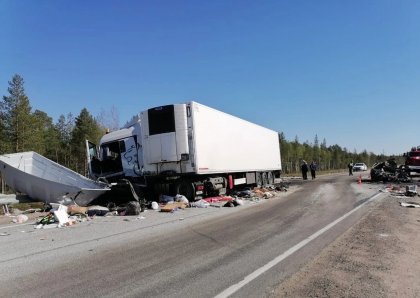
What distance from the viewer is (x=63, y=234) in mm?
9688

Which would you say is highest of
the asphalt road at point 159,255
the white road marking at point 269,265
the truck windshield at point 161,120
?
the truck windshield at point 161,120

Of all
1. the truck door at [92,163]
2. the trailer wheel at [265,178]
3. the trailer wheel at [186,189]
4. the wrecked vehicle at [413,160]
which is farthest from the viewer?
the wrecked vehicle at [413,160]

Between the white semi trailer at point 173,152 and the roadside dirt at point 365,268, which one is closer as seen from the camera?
the roadside dirt at point 365,268

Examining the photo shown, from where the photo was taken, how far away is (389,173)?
1211 inches

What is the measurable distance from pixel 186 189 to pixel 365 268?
11.7 m

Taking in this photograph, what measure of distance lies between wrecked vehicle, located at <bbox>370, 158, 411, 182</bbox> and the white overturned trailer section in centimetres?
2158

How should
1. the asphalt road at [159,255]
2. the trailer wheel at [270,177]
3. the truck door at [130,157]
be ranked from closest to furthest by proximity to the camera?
the asphalt road at [159,255] < the truck door at [130,157] < the trailer wheel at [270,177]

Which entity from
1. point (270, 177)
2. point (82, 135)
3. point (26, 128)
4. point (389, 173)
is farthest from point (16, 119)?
point (389, 173)

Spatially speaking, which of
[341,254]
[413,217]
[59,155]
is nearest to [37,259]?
[341,254]

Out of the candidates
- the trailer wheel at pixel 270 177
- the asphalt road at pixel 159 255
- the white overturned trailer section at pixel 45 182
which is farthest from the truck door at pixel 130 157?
the trailer wheel at pixel 270 177

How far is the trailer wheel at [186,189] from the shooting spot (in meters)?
17.5

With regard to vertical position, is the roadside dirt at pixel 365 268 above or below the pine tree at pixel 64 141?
below

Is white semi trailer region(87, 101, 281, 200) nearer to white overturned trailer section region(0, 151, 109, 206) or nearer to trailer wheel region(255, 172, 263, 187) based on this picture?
white overturned trailer section region(0, 151, 109, 206)

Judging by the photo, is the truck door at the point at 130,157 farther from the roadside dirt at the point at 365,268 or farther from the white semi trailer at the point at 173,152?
the roadside dirt at the point at 365,268
